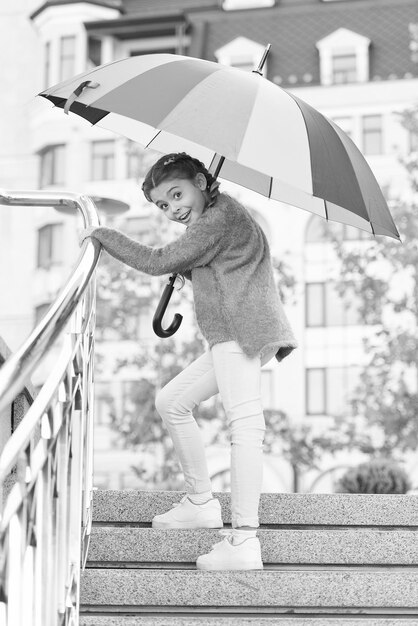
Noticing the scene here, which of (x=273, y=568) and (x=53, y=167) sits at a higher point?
(x=53, y=167)

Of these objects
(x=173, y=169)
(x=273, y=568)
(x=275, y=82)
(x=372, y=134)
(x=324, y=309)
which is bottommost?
(x=273, y=568)

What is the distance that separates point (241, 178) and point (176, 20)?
2585 centimetres

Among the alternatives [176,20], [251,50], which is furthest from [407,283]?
[176,20]

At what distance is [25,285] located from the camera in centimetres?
2978

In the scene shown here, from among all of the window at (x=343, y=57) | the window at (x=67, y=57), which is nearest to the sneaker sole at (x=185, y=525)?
the window at (x=343, y=57)

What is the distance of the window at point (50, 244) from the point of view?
29.2 m

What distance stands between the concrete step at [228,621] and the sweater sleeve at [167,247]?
4.26 ft

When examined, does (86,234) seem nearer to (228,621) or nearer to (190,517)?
(190,517)

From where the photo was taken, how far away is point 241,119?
13.2 feet

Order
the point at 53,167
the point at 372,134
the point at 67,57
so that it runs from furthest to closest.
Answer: the point at 67,57 < the point at 53,167 < the point at 372,134

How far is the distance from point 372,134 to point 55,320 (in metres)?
26.3

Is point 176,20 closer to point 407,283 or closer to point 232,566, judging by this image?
point 407,283

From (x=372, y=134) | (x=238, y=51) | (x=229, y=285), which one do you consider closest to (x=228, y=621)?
(x=229, y=285)

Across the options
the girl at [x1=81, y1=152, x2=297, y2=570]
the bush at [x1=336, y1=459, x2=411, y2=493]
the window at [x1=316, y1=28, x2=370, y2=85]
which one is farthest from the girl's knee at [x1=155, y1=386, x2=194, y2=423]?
the window at [x1=316, y1=28, x2=370, y2=85]
